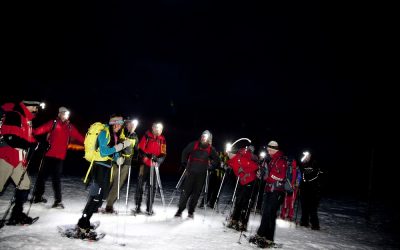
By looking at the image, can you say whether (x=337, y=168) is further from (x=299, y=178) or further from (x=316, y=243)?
(x=316, y=243)

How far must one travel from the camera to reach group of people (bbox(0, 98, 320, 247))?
5.15 meters

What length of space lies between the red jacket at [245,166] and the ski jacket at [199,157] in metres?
0.88

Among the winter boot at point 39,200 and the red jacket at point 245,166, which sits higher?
the red jacket at point 245,166

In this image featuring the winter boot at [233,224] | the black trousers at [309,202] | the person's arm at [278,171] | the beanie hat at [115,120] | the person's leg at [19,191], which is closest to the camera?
the person's leg at [19,191]

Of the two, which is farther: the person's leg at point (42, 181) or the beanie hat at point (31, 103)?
the person's leg at point (42, 181)

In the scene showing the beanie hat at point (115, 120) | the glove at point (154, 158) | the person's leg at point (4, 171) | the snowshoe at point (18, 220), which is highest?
the beanie hat at point (115, 120)

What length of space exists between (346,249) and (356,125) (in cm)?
6368

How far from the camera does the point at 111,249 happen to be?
4.67m

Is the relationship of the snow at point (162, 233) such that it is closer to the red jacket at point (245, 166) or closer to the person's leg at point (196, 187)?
the person's leg at point (196, 187)

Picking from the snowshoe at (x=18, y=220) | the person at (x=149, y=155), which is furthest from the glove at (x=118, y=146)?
the person at (x=149, y=155)

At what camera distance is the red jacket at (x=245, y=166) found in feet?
24.2

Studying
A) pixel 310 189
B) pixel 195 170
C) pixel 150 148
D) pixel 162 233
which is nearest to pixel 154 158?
pixel 150 148

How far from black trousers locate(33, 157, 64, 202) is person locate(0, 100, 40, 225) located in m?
1.88

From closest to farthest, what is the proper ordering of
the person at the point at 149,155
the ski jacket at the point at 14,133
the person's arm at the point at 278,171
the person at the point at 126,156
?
the ski jacket at the point at 14,133 → the person's arm at the point at 278,171 → the person at the point at 126,156 → the person at the point at 149,155
